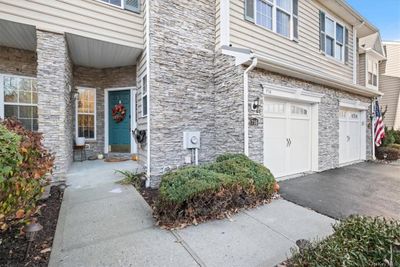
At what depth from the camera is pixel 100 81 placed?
787cm

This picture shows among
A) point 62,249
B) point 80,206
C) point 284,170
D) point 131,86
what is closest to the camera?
point 62,249

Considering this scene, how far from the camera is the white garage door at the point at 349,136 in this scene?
8.52m

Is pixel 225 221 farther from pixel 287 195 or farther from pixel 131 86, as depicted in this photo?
pixel 131 86

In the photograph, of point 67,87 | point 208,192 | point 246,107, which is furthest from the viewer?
point 67,87

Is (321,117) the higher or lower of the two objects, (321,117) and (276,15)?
the lower

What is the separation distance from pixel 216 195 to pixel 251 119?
244cm

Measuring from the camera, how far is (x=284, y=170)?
6.45 m

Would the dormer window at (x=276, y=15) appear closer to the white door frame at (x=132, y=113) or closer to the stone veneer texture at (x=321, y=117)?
the stone veneer texture at (x=321, y=117)

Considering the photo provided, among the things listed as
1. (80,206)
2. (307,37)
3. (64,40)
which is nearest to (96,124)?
(64,40)

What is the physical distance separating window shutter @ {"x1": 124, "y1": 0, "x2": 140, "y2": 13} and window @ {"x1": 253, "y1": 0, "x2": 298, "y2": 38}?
351cm

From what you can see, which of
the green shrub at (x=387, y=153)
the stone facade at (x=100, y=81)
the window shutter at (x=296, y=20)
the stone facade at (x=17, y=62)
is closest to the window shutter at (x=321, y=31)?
the window shutter at (x=296, y=20)

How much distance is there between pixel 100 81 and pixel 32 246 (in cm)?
626

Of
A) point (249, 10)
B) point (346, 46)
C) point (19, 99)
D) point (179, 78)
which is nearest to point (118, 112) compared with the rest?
point (19, 99)

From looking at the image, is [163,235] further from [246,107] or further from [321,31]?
[321,31]
